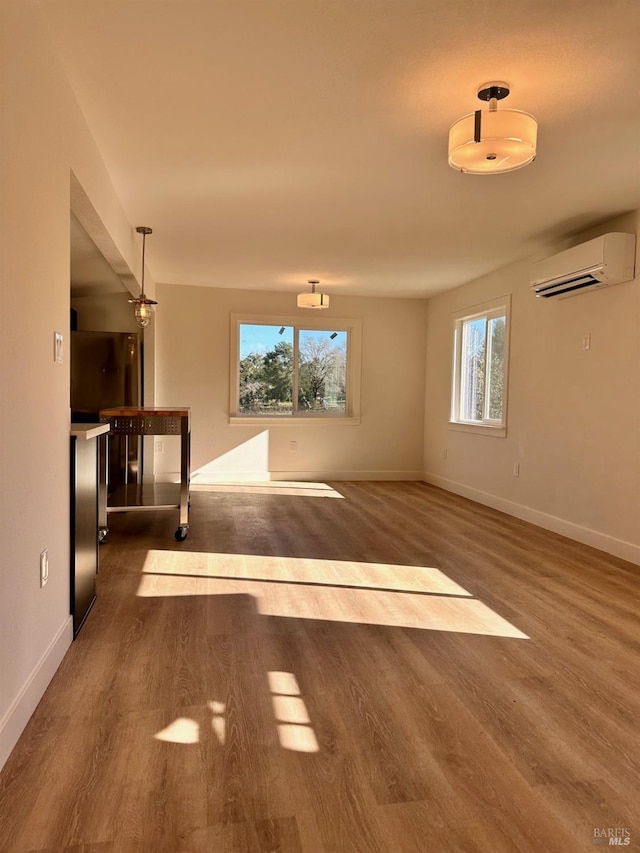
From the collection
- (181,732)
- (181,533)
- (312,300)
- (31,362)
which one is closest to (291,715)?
(181,732)

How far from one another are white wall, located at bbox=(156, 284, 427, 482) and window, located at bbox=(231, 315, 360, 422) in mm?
118

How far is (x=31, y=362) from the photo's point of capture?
5.94 ft

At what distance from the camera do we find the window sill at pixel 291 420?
22.3 ft

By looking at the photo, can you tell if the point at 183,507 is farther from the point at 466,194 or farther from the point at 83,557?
the point at 466,194

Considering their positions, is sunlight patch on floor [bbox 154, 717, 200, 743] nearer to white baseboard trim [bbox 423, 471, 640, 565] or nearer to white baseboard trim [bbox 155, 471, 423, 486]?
white baseboard trim [bbox 423, 471, 640, 565]

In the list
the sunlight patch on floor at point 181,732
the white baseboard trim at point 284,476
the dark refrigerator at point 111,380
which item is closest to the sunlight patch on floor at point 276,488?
the white baseboard trim at point 284,476

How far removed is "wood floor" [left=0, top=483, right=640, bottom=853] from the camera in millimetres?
1367

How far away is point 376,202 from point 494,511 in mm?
3126

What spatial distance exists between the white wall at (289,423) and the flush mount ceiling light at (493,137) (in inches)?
184

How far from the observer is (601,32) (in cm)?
193

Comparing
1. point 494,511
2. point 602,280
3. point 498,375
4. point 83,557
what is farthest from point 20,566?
point 498,375

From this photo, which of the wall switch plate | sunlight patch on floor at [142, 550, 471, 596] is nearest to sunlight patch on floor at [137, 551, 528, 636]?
sunlight patch on floor at [142, 550, 471, 596]

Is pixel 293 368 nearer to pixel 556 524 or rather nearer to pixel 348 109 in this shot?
pixel 556 524

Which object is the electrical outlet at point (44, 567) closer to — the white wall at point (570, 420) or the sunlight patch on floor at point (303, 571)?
the sunlight patch on floor at point (303, 571)
